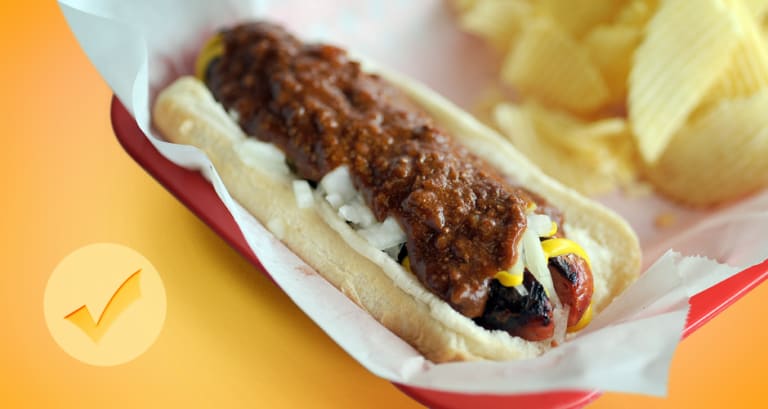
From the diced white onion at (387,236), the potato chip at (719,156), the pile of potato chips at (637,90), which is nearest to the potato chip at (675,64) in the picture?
the pile of potato chips at (637,90)

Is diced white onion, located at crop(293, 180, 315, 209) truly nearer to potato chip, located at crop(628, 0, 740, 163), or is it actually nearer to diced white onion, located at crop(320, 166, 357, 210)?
diced white onion, located at crop(320, 166, 357, 210)

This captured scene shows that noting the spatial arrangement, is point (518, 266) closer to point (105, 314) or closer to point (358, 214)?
point (358, 214)

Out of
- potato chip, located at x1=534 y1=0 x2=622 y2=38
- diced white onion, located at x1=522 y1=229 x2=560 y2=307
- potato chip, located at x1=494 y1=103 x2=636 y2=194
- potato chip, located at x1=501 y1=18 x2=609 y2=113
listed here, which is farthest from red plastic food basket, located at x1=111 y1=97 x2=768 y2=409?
potato chip, located at x1=534 y1=0 x2=622 y2=38

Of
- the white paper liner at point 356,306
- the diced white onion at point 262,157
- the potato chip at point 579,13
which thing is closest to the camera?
the white paper liner at point 356,306

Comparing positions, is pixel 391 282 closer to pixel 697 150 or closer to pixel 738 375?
pixel 738 375

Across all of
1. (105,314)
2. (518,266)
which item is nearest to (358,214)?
(518,266)

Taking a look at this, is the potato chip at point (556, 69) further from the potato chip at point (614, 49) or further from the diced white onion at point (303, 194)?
the diced white onion at point (303, 194)

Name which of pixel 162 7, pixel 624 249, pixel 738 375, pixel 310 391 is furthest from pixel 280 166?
pixel 738 375
